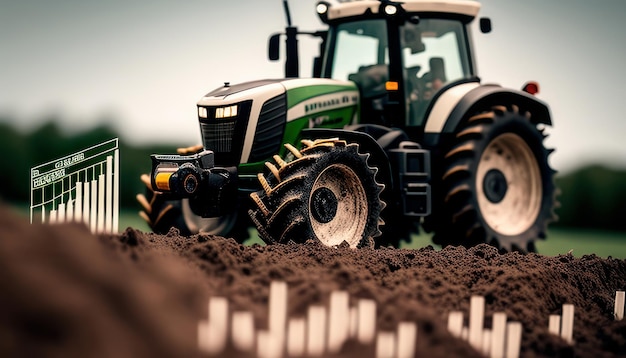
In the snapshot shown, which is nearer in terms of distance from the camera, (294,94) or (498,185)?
(294,94)

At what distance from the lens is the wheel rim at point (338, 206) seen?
8.07m

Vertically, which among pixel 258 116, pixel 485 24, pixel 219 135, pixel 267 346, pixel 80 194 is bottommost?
pixel 267 346

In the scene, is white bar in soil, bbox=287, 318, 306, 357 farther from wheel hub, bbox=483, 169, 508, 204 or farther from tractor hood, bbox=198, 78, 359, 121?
wheel hub, bbox=483, 169, 508, 204

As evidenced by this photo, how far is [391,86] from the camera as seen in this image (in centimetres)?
953

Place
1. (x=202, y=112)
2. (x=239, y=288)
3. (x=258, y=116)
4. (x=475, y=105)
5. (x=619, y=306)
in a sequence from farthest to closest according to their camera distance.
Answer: (x=475, y=105) → (x=202, y=112) → (x=258, y=116) → (x=619, y=306) → (x=239, y=288)

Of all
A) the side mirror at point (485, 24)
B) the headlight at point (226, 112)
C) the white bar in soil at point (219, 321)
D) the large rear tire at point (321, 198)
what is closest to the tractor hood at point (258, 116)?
the headlight at point (226, 112)

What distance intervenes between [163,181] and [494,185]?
3854 millimetres

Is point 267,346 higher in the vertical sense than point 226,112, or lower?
lower

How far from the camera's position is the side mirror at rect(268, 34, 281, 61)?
9898 mm

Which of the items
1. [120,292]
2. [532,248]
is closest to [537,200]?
[532,248]

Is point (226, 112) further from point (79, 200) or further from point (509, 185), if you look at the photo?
point (509, 185)

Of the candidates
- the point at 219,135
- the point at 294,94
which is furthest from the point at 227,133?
the point at 294,94

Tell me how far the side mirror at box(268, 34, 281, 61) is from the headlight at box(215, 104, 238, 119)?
141 cm

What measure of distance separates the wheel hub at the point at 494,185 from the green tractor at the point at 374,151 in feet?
0.06
